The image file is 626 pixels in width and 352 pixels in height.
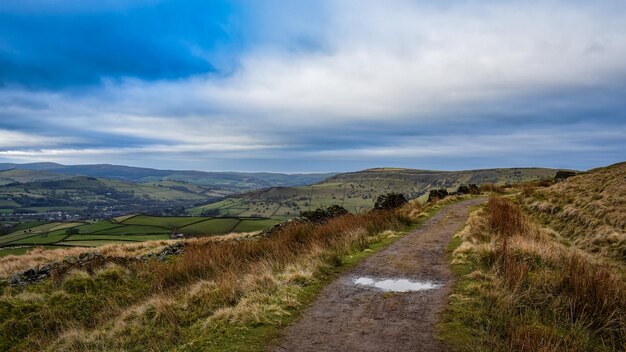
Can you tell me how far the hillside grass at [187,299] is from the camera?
24.1 feet

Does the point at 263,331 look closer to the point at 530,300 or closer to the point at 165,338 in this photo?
the point at 165,338

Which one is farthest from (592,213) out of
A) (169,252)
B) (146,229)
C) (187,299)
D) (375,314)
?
(146,229)

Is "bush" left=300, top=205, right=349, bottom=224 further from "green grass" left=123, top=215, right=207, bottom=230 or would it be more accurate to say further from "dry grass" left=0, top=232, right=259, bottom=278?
"green grass" left=123, top=215, right=207, bottom=230

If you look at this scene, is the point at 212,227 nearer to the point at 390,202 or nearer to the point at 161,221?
the point at 161,221

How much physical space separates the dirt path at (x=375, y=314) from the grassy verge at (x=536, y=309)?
1.49ft

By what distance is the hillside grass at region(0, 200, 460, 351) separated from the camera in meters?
7.36

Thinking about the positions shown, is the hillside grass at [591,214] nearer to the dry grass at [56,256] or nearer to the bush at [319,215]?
the bush at [319,215]

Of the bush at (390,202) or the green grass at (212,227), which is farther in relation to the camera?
the green grass at (212,227)

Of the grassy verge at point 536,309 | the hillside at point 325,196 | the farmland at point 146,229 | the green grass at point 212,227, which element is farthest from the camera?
the hillside at point 325,196

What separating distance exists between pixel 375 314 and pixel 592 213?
1716cm

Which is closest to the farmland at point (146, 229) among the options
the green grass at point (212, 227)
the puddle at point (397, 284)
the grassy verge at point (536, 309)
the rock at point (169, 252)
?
the green grass at point (212, 227)

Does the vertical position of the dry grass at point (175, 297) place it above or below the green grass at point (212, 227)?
above

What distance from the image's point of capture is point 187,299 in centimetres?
922

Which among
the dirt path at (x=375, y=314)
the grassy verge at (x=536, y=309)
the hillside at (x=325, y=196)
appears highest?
the grassy verge at (x=536, y=309)
